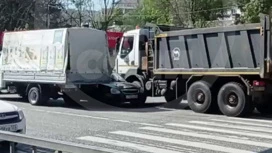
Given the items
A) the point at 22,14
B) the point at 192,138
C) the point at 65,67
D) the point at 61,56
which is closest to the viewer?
the point at 192,138

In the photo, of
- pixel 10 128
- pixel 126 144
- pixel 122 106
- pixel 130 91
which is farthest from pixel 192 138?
pixel 122 106

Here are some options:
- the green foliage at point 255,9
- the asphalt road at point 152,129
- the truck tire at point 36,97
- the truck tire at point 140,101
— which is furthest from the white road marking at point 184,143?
the green foliage at point 255,9

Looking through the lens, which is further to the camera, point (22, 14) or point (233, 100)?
point (22, 14)

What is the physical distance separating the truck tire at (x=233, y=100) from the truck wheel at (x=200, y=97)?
0.44 meters

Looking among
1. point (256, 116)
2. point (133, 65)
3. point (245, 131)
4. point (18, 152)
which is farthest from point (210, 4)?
point (18, 152)

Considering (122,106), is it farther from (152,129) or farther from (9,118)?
(9,118)

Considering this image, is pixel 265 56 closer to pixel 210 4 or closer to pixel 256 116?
pixel 256 116

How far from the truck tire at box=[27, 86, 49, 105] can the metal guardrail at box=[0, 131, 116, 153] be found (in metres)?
11.2

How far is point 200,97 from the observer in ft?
47.7

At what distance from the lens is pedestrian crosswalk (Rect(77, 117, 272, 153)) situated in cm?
866

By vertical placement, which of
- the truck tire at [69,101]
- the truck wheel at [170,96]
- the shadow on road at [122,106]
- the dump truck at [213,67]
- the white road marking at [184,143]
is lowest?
the white road marking at [184,143]

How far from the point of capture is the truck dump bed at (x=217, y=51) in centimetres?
1286

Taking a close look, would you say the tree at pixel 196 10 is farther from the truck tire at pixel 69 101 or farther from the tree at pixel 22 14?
the truck tire at pixel 69 101

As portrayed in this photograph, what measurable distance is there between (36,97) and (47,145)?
12207mm
